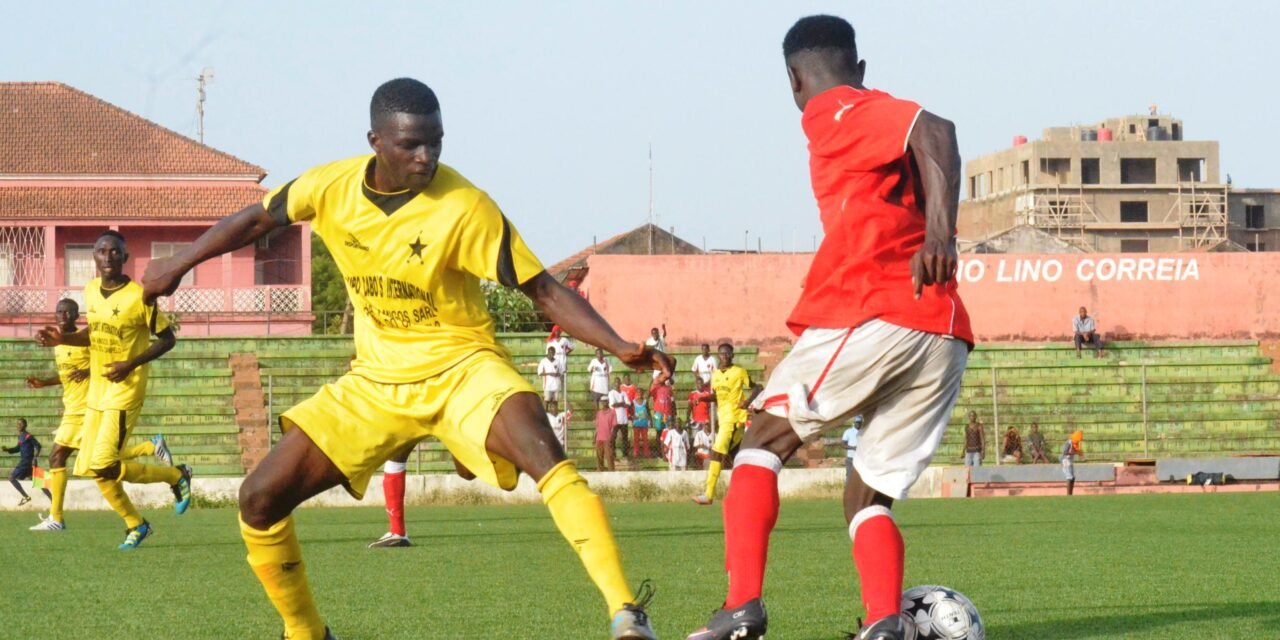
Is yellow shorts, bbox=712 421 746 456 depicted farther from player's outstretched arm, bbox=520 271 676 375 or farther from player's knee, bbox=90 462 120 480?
player's outstretched arm, bbox=520 271 676 375

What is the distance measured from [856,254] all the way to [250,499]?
8.17 feet

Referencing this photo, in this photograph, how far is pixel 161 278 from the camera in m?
6.58

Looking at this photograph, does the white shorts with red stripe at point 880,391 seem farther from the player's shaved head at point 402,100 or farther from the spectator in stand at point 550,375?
the spectator in stand at point 550,375

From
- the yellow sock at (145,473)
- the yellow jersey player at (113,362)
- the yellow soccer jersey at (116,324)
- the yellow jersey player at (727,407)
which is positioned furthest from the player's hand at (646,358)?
the yellow jersey player at (727,407)

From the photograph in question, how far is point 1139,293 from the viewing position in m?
44.6

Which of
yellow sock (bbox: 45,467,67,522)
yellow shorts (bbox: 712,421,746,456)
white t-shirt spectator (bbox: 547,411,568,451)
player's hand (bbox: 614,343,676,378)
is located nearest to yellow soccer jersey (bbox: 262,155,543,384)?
player's hand (bbox: 614,343,676,378)

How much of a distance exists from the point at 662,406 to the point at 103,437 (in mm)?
17808

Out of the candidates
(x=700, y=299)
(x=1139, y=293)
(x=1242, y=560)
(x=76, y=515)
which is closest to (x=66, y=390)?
(x=76, y=515)

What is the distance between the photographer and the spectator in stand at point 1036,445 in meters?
31.8

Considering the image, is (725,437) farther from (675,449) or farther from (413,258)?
(413,258)

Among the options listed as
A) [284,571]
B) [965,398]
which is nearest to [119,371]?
[284,571]

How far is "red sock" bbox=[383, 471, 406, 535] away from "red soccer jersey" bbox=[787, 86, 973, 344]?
8096 mm

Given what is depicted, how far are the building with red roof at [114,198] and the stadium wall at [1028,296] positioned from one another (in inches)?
424

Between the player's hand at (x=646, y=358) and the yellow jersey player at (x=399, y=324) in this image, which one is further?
the yellow jersey player at (x=399, y=324)
